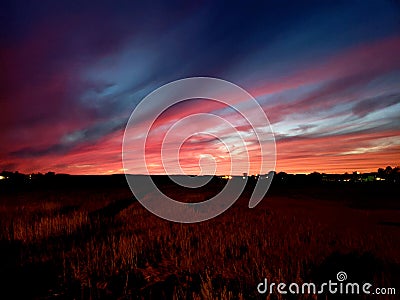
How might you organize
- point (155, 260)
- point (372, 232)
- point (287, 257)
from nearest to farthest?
point (287, 257), point (155, 260), point (372, 232)

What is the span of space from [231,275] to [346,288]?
2099mm

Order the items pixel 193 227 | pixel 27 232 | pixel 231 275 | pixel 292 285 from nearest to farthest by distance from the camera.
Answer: pixel 292 285 < pixel 231 275 < pixel 27 232 < pixel 193 227

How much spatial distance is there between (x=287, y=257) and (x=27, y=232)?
32.1 ft

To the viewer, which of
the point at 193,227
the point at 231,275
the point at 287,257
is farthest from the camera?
the point at 193,227

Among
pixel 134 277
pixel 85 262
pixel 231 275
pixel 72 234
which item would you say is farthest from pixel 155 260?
pixel 72 234

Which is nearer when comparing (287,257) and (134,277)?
(134,277)

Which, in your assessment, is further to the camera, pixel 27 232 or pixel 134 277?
pixel 27 232

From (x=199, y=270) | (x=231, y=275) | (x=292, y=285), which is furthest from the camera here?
(x=199, y=270)

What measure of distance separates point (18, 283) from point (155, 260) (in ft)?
9.58

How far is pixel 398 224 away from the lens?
11.3m

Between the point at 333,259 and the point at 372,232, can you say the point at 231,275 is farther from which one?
the point at 372,232

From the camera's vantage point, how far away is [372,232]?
30.7 ft

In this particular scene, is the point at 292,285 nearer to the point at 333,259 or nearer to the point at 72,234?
the point at 333,259

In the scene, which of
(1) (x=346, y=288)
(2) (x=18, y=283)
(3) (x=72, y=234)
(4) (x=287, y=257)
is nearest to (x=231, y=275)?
(4) (x=287, y=257)
